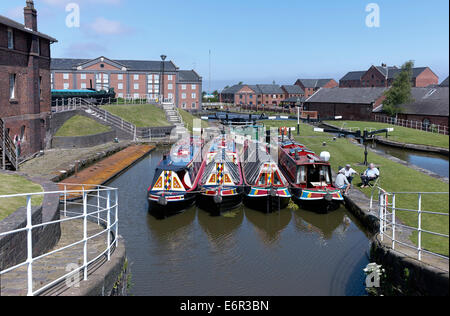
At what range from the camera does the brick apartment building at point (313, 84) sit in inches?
5236

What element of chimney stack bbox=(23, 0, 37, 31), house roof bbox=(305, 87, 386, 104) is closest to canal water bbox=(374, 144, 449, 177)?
house roof bbox=(305, 87, 386, 104)

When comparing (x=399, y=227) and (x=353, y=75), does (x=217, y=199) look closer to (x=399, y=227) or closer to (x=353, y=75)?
(x=399, y=227)

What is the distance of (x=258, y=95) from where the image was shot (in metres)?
130

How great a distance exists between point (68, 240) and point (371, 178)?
15.0 metres

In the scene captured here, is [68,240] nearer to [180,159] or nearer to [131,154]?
[180,159]

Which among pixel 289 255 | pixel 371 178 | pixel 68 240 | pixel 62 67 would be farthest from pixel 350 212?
pixel 62 67

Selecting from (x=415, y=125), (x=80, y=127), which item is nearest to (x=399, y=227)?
(x=80, y=127)

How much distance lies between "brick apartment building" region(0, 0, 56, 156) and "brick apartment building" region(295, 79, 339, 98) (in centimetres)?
10980

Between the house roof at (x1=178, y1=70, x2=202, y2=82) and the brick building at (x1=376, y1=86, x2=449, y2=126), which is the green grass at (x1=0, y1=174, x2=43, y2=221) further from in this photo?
the house roof at (x1=178, y1=70, x2=202, y2=82)

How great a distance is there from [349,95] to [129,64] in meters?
43.1

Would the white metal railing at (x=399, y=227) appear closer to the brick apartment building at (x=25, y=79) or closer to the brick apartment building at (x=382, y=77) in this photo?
the brick apartment building at (x=25, y=79)

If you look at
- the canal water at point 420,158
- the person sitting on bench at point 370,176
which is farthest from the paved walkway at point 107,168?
the canal water at point 420,158

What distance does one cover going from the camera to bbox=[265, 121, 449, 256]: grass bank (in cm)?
1187

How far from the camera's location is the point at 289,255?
14.6 meters
